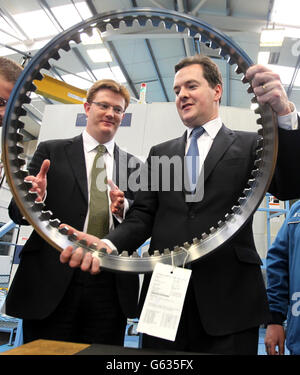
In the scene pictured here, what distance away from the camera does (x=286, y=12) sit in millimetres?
5027

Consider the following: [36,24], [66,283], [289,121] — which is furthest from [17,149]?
[36,24]

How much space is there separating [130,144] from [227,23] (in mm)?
3295

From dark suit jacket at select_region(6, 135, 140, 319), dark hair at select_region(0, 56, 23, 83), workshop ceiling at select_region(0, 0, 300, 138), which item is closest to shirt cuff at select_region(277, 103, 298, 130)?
dark suit jacket at select_region(6, 135, 140, 319)

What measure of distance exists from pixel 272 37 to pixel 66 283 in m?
5.25

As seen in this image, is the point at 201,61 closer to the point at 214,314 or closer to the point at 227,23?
the point at 214,314

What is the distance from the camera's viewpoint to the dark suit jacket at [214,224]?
85 cm

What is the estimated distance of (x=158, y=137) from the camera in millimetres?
3527

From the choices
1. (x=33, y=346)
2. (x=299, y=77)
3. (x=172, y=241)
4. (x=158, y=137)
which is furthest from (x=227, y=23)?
(x=33, y=346)

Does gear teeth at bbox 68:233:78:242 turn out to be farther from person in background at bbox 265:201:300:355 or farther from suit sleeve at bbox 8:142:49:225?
person in background at bbox 265:201:300:355

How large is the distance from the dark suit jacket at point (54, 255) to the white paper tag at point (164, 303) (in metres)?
0.38

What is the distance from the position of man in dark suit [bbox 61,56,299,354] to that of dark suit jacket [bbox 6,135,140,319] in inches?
7.4

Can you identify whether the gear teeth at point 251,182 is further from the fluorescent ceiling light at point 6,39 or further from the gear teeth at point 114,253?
the fluorescent ceiling light at point 6,39

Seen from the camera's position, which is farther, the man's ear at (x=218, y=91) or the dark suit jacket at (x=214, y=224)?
the man's ear at (x=218, y=91)

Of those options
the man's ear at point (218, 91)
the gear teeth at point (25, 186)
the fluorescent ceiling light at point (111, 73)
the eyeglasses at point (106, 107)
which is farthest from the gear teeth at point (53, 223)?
the fluorescent ceiling light at point (111, 73)
